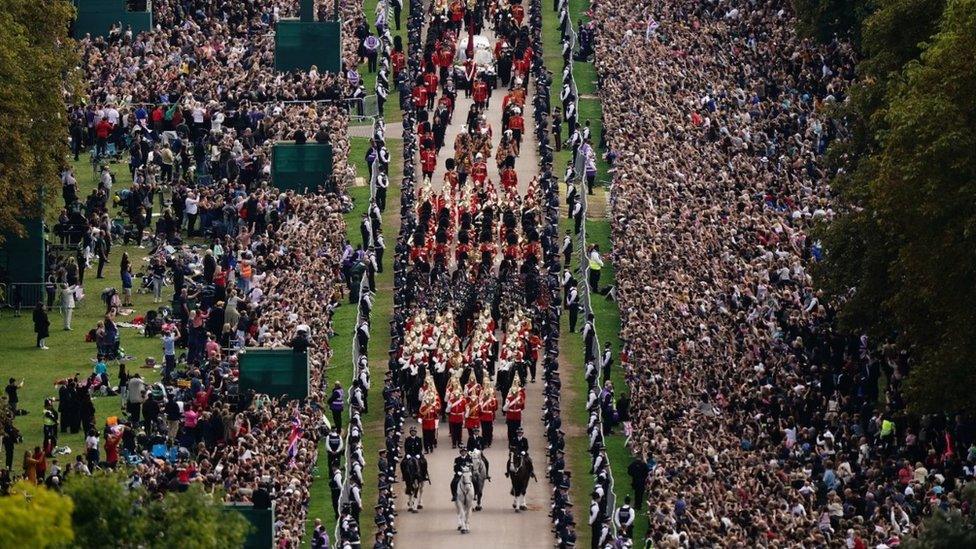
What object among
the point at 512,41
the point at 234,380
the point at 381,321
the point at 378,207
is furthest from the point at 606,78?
the point at 234,380

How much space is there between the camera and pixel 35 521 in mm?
48094

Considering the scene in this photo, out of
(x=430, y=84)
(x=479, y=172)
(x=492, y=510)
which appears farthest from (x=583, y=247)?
(x=492, y=510)

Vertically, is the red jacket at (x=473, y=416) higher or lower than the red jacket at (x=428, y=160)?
lower

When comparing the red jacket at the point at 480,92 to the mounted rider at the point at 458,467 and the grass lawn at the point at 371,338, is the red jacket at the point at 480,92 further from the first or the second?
the mounted rider at the point at 458,467

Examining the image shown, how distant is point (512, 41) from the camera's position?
358 feet

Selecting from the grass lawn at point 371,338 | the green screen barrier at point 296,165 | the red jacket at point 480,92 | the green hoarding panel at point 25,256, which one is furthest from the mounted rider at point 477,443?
the red jacket at point 480,92

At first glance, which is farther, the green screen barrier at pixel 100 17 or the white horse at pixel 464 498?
the green screen barrier at pixel 100 17

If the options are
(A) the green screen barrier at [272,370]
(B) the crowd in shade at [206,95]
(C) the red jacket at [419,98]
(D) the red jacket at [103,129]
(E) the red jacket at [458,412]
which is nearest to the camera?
(A) the green screen barrier at [272,370]

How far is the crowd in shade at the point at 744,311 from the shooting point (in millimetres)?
71062

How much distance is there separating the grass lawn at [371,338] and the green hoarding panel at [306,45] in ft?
8.90

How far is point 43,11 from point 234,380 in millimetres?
17525

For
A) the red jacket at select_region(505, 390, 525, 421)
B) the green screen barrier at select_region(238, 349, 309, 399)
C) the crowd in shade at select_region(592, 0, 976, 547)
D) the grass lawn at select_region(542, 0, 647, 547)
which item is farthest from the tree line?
the green screen barrier at select_region(238, 349, 309, 399)

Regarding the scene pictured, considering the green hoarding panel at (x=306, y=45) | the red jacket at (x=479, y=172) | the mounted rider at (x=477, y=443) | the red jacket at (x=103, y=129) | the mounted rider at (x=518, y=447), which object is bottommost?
the mounted rider at (x=477, y=443)

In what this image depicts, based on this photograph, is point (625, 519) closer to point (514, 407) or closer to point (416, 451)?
point (416, 451)
